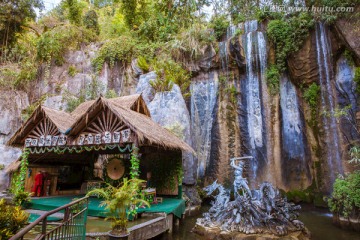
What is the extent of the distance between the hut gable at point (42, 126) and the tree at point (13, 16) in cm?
Answer: 1337

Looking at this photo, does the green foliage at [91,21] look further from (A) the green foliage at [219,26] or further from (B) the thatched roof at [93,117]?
(B) the thatched roof at [93,117]

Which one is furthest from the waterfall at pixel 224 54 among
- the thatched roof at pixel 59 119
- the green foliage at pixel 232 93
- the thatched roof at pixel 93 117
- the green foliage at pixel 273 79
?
the thatched roof at pixel 59 119

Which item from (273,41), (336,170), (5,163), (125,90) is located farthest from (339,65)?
(5,163)

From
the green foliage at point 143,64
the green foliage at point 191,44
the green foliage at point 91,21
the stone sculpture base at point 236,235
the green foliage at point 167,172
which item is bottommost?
the stone sculpture base at point 236,235

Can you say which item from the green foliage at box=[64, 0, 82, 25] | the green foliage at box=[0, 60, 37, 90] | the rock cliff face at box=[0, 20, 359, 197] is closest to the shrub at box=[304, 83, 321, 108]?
the rock cliff face at box=[0, 20, 359, 197]

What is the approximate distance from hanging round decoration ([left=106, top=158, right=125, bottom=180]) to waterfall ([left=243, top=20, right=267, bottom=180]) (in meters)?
8.21

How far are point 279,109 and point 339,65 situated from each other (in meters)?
4.22

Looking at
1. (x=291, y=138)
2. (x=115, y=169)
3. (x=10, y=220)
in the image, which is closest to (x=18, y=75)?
(x=115, y=169)

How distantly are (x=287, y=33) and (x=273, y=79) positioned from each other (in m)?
2.99

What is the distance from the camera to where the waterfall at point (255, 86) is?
53.5 ft

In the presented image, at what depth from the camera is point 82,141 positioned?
9117 millimetres

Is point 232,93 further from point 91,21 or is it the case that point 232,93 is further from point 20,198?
point 91,21

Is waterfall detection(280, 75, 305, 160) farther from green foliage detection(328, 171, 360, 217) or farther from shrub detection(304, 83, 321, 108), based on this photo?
green foliage detection(328, 171, 360, 217)

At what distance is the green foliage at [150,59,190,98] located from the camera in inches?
611
